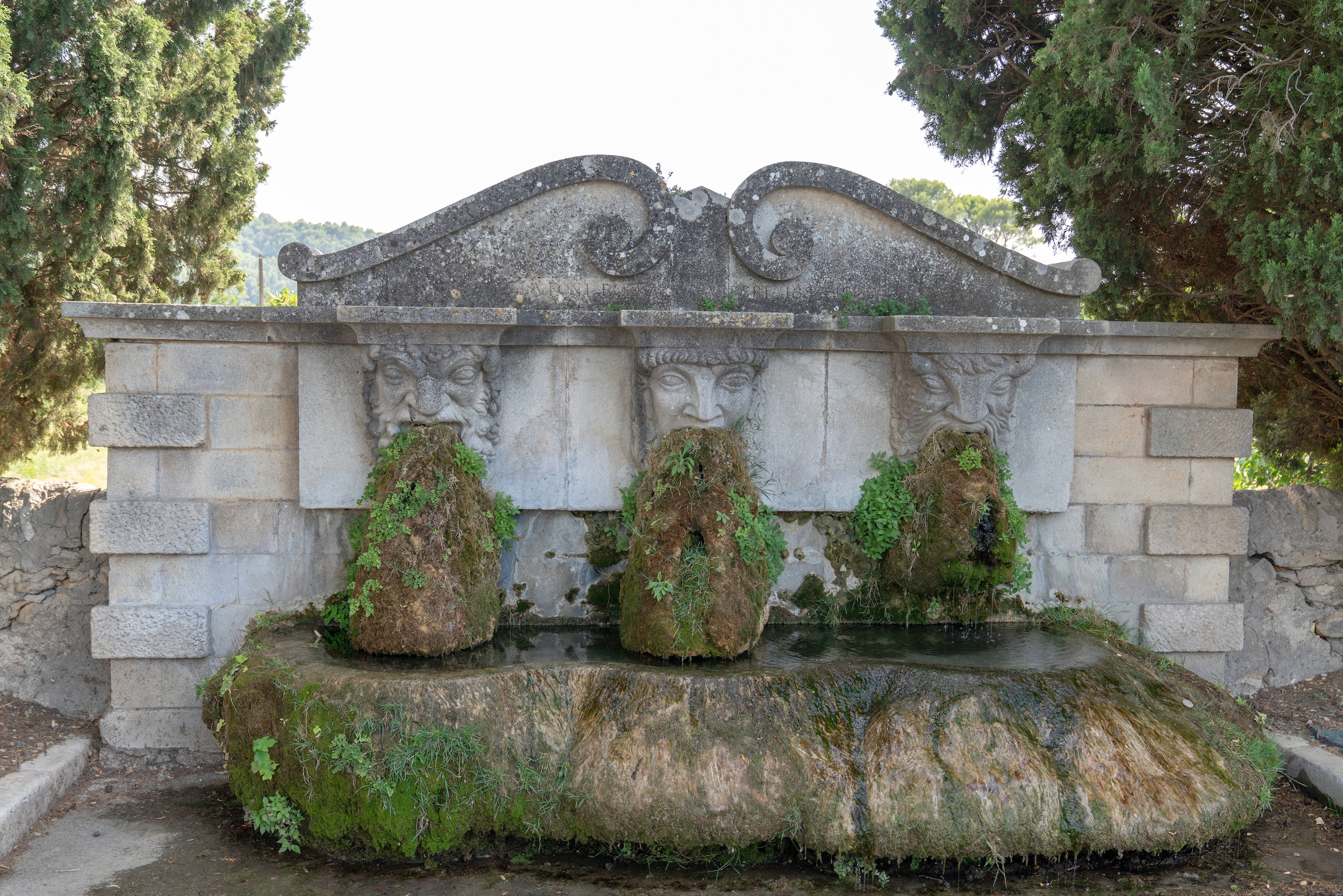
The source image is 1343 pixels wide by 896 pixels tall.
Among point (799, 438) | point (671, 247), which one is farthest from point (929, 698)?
point (671, 247)

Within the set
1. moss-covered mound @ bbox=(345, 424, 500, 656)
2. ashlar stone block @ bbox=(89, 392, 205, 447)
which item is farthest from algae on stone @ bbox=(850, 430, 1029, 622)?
ashlar stone block @ bbox=(89, 392, 205, 447)

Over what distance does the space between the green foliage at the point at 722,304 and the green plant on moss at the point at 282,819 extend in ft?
9.00

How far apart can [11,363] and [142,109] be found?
6.23ft

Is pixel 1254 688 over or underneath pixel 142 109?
underneath

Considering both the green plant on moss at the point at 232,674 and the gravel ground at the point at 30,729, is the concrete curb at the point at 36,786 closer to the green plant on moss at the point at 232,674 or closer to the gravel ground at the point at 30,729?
the gravel ground at the point at 30,729

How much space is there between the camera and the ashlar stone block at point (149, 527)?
4.42 meters

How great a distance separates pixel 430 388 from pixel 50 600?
2.40 m

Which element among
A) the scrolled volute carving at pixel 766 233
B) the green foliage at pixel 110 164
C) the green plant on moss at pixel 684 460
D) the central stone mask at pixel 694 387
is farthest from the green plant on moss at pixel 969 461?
the green foliage at pixel 110 164

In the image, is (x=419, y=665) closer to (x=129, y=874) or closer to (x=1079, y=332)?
(x=129, y=874)

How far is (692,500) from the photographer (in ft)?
13.6

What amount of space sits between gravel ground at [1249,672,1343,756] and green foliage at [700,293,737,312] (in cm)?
345

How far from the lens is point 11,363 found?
574cm

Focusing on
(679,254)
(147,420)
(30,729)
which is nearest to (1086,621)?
(679,254)

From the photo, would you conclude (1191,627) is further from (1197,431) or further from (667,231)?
(667,231)
